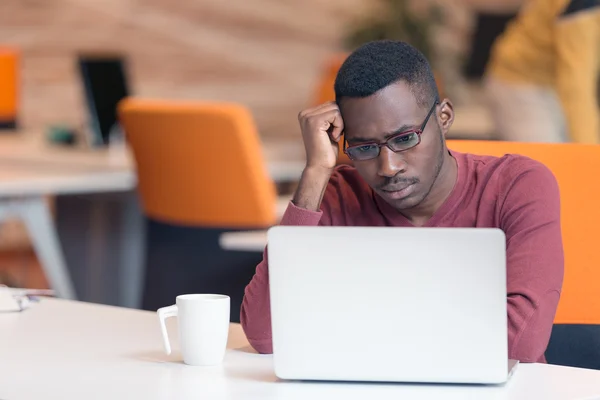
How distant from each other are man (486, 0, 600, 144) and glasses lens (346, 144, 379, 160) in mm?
2088

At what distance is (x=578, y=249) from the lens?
6.36ft

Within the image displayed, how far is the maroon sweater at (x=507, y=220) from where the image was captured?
1.63 meters

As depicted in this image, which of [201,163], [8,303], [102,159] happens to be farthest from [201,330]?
[102,159]

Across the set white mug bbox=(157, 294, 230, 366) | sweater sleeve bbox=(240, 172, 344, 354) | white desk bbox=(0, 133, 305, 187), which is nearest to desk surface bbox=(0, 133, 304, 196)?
white desk bbox=(0, 133, 305, 187)

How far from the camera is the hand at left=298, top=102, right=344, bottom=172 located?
1.81m

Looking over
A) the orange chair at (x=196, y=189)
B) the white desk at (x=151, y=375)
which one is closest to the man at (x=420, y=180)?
the white desk at (x=151, y=375)

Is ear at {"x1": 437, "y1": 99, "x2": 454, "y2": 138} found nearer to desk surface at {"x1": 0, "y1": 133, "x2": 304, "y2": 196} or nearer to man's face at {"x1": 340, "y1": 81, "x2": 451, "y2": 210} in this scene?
man's face at {"x1": 340, "y1": 81, "x2": 451, "y2": 210}

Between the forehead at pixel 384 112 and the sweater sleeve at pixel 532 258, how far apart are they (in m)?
0.20

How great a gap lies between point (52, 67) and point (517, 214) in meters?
5.64

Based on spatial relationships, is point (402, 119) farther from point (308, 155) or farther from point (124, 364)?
point (124, 364)

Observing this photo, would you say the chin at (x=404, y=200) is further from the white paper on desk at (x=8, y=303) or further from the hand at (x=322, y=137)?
the white paper on desk at (x=8, y=303)

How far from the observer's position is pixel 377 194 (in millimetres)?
1905

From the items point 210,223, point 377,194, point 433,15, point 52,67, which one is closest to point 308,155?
point 377,194

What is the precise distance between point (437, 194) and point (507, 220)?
5.3 inches
